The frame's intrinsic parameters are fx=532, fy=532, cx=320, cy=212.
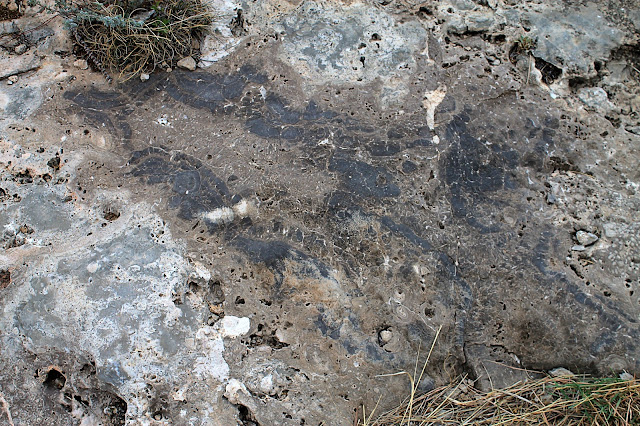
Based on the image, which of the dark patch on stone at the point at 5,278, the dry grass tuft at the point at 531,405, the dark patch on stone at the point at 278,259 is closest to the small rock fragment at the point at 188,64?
the dark patch on stone at the point at 278,259

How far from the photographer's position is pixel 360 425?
7.72ft

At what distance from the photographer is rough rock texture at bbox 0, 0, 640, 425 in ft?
7.43

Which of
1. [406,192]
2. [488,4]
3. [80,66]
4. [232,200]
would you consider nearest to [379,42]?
[488,4]

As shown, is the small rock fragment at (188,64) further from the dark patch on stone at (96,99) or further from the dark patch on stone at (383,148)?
the dark patch on stone at (383,148)

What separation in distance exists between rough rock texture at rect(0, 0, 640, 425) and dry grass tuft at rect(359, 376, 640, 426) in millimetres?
75

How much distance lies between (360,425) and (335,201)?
1003 mm

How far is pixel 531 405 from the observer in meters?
2.45

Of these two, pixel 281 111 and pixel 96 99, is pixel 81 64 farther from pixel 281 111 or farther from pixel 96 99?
pixel 281 111

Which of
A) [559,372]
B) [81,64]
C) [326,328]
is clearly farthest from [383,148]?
[81,64]

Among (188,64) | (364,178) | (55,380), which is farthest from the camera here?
(188,64)

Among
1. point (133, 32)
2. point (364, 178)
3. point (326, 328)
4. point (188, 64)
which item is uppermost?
point (133, 32)

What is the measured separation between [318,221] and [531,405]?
1.29 metres

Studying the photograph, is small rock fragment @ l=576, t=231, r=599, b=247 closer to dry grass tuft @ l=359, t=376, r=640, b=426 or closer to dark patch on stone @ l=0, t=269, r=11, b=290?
dry grass tuft @ l=359, t=376, r=640, b=426

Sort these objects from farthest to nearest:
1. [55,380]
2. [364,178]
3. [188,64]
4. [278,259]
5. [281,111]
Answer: [188,64]
[281,111]
[364,178]
[278,259]
[55,380]
